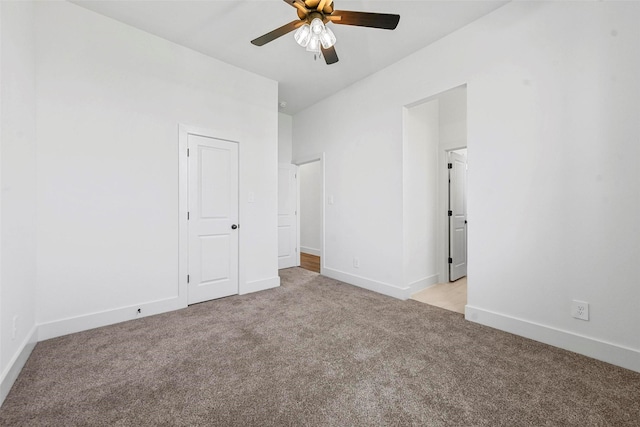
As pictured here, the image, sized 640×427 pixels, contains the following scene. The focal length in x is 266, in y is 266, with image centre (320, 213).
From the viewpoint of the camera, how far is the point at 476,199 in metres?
2.66

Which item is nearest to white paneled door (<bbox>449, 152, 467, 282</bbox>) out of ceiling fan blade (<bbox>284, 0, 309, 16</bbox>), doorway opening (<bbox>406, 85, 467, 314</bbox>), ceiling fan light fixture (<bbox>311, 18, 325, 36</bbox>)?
doorway opening (<bbox>406, 85, 467, 314</bbox>)

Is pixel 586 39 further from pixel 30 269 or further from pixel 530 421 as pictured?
pixel 30 269

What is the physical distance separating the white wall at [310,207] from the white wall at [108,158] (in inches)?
147

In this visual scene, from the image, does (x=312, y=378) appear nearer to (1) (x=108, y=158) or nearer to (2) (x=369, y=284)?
(2) (x=369, y=284)

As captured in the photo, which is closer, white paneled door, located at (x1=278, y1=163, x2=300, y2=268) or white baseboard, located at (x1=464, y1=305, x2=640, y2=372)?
white baseboard, located at (x1=464, y1=305, x2=640, y2=372)

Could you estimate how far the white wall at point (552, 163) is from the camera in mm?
1893

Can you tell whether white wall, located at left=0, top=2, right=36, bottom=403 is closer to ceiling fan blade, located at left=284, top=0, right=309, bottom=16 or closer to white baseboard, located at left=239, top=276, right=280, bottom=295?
ceiling fan blade, located at left=284, top=0, right=309, bottom=16

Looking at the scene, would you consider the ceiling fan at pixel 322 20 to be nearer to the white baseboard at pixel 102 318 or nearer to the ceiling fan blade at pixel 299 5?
the ceiling fan blade at pixel 299 5

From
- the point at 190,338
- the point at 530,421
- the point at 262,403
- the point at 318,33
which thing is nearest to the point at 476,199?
the point at 530,421

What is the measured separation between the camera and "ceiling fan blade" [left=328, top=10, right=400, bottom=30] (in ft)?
5.81

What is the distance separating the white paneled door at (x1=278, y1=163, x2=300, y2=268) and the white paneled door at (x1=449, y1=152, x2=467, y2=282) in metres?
2.78

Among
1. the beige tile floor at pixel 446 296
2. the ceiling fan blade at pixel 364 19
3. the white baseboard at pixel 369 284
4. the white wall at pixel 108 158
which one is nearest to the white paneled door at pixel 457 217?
the beige tile floor at pixel 446 296

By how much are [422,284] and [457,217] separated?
1313 millimetres

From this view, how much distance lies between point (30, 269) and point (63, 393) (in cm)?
112
